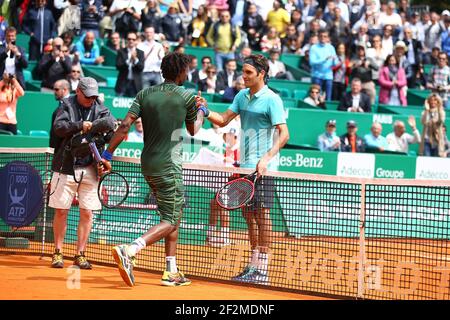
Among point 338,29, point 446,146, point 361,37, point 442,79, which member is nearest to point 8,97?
point 446,146

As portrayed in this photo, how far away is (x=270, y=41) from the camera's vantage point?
75.2 ft

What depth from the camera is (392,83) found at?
73.9 ft

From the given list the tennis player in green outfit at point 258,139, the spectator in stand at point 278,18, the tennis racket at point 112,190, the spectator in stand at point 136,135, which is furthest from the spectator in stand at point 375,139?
the tennis player in green outfit at point 258,139

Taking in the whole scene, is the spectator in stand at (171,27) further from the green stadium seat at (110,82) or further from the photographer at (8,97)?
the photographer at (8,97)

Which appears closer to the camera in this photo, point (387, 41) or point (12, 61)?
point (12, 61)

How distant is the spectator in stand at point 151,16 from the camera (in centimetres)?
2133

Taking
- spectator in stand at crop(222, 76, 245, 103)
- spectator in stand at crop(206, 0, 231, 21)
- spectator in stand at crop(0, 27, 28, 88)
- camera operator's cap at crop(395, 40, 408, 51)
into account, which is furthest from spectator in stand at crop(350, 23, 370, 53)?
spectator in stand at crop(0, 27, 28, 88)

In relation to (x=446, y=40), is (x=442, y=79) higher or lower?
lower

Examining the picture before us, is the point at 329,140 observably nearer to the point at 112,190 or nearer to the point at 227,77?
the point at 227,77

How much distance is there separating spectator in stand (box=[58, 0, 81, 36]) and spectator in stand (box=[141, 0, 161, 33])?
1520 millimetres

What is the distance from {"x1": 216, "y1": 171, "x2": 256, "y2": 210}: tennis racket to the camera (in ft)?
31.7

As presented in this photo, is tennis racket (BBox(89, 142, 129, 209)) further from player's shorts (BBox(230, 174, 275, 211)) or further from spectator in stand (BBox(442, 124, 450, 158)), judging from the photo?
spectator in stand (BBox(442, 124, 450, 158))

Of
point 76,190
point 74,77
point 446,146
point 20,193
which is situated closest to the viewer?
point 76,190

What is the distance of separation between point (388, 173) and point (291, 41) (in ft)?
18.5
